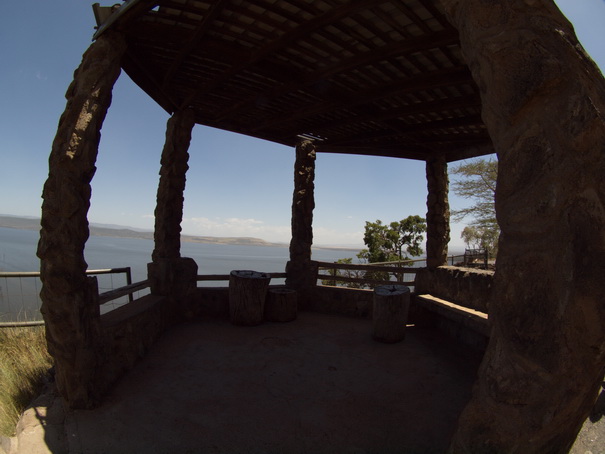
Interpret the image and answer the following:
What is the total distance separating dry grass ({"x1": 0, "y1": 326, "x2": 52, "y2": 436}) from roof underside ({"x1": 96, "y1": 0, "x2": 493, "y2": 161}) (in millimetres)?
3645

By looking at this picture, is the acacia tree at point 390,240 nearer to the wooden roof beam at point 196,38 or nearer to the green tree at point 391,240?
the green tree at point 391,240

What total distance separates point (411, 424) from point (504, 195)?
2222 millimetres

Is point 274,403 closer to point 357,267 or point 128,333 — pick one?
point 128,333

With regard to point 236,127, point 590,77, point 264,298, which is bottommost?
point 264,298

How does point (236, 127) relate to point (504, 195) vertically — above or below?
above

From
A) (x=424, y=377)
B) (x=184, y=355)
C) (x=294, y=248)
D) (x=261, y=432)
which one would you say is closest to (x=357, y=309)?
(x=294, y=248)

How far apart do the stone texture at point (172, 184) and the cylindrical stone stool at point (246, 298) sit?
117 centimetres

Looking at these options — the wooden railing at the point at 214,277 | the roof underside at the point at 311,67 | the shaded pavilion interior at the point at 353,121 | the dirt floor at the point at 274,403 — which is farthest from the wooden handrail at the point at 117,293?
the roof underside at the point at 311,67

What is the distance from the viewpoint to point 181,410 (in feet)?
10.1

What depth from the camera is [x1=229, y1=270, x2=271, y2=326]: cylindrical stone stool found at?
5684 millimetres

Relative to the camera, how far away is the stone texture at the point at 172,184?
5570 mm

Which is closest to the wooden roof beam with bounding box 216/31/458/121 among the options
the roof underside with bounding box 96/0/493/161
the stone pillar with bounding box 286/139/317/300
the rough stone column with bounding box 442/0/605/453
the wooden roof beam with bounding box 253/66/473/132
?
the roof underside with bounding box 96/0/493/161

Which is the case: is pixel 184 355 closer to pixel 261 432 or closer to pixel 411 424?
pixel 261 432

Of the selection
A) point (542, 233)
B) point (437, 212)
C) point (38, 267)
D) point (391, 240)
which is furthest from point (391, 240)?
point (38, 267)
